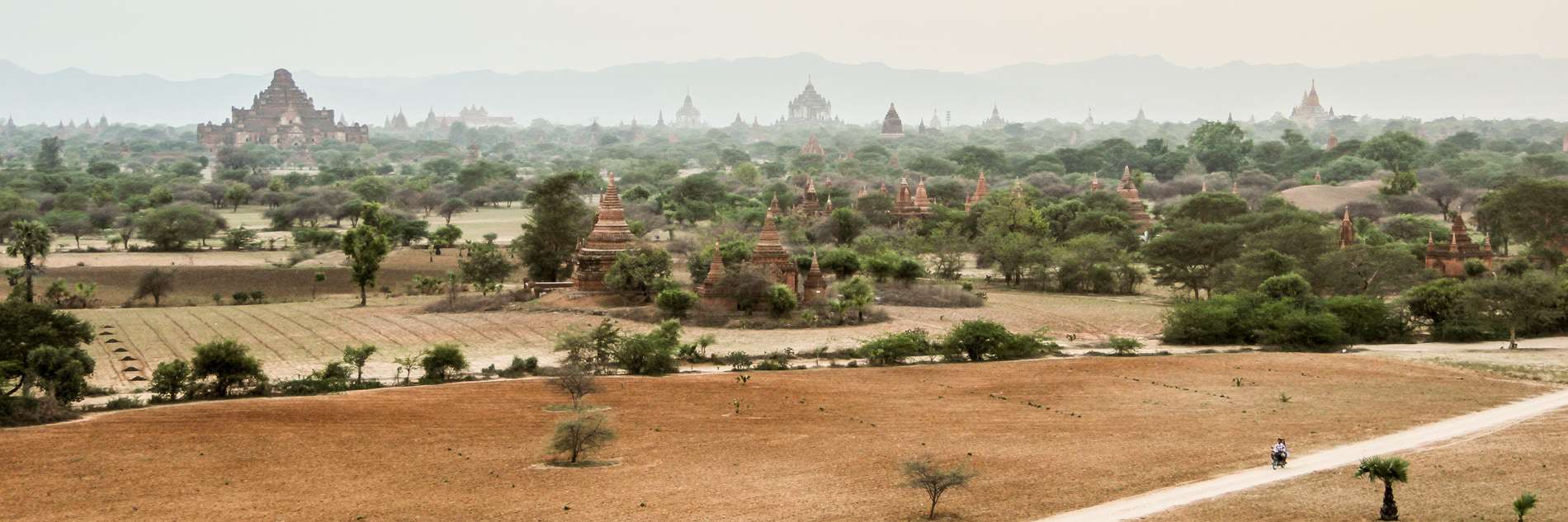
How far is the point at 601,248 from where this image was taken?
55781mm

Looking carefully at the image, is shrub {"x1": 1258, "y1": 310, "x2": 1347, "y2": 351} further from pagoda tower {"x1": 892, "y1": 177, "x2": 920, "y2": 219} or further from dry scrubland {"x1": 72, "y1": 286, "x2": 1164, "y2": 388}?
pagoda tower {"x1": 892, "y1": 177, "x2": 920, "y2": 219}

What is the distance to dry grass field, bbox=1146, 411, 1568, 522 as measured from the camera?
80.0ft

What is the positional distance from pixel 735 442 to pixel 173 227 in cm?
5500

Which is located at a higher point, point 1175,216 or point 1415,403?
point 1175,216

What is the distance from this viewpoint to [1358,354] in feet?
141

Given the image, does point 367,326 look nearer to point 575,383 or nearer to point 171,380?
point 171,380

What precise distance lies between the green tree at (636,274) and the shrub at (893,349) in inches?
526

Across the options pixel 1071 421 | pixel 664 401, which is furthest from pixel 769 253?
pixel 1071 421

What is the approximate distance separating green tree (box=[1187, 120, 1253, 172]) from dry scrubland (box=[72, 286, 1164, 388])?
84406mm

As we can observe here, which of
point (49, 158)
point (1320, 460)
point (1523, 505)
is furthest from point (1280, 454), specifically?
point (49, 158)

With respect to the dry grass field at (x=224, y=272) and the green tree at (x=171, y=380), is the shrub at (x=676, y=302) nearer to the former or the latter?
the dry grass field at (x=224, y=272)

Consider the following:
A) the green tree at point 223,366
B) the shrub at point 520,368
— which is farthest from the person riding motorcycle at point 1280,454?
the green tree at point 223,366

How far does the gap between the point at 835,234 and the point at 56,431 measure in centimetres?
4901

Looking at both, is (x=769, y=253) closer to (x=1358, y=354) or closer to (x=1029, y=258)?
(x=1029, y=258)
